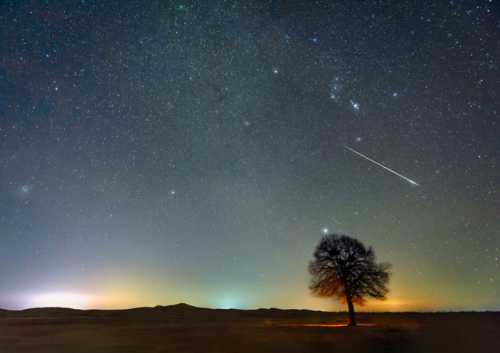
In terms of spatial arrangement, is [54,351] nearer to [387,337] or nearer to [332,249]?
[387,337]

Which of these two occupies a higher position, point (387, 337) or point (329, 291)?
point (329, 291)

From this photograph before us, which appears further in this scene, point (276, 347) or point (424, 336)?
point (424, 336)

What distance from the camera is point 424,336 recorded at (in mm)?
24016

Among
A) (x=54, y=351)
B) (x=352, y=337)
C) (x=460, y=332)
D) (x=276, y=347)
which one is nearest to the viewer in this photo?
(x=54, y=351)

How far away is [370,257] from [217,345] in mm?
20090

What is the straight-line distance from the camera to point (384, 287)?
3397 cm

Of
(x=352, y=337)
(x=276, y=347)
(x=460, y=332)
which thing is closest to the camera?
(x=276, y=347)

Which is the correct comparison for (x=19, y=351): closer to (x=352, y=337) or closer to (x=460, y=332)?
(x=352, y=337)

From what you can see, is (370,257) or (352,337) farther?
(370,257)

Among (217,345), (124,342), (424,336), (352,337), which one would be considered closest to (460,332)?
(424,336)

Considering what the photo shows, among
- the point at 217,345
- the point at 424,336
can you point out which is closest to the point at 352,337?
the point at 424,336

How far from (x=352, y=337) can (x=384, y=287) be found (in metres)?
12.6

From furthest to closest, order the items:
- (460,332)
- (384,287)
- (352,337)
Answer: (384,287), (460,332), (352,337)

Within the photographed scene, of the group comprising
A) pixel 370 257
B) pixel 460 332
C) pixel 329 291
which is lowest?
pixel 460 332
